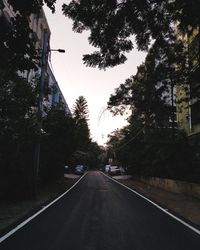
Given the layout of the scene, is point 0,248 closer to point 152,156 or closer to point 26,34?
point 26,34

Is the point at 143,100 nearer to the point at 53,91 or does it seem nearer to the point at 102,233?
the point at 53,91

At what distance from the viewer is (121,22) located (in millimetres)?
12867

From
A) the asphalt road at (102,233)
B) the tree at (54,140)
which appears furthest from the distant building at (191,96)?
the tree at (54,140)

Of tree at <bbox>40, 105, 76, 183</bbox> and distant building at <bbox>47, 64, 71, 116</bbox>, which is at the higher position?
distant building at <bbox>47, 64, 71, 116</bbox>

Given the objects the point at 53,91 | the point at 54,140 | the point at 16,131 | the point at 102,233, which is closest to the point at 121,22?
the point at 102,233

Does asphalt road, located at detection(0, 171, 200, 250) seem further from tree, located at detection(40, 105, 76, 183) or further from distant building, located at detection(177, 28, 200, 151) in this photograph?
tree, located at detection(40, 105, 76, 183)

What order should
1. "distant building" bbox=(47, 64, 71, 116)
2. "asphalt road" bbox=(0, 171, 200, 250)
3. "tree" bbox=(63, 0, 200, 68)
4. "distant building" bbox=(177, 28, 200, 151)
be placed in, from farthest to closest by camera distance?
"distant building" bbox=(47, 64, 71, 116), "distant building" bbox=(177, 28, 200, 151), "tree" bbox=(63, 0, 200, 68), "asphalt road" bbox=(0, 171, 200, 250)

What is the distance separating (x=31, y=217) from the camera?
1430 centimetres

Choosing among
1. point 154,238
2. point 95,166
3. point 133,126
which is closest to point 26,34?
point 154,238

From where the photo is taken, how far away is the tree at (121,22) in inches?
483

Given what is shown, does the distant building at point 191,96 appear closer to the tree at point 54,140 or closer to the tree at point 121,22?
the tree at point 121,22

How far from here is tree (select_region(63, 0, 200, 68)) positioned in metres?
12.3

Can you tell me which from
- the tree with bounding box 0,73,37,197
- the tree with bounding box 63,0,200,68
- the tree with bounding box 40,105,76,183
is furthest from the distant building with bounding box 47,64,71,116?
the tree with bounding box 63,0,200,68

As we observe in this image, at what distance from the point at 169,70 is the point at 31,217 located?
30.1 ft
